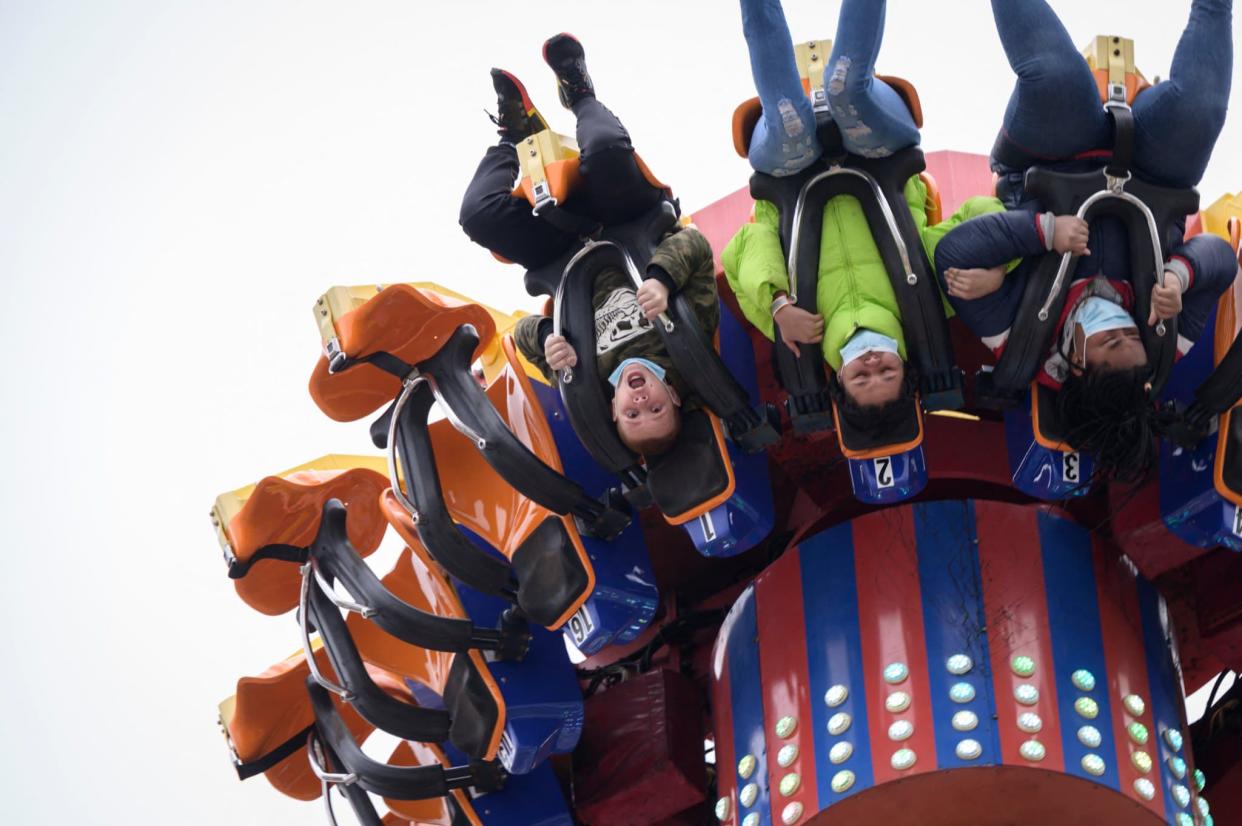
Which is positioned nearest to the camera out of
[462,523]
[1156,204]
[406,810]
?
[1156,204]

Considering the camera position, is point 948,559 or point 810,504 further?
point 810,504

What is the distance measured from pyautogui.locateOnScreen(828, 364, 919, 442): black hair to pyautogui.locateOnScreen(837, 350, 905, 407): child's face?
0.03 metres

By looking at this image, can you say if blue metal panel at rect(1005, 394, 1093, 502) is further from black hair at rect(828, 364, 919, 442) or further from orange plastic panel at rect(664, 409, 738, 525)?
orange plastic panel at rect(664, 409, 738, 525)

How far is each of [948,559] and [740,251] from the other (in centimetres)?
177

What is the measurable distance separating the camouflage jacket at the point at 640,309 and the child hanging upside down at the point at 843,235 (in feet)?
0.67

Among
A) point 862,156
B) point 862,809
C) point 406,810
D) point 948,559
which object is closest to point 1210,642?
point 948,559

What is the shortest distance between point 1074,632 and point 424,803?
148 inches

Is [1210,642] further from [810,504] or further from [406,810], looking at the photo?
[406,810]

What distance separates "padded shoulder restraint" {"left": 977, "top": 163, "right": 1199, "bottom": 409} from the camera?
9414 mm

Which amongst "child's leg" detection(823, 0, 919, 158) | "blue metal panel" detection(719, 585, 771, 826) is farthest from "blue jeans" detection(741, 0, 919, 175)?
"blue metal panel" detection(719, 585, 771, 826)

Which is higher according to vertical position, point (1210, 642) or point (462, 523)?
point (462, 523)

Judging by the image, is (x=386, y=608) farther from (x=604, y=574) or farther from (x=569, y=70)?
(x=569, y=70)

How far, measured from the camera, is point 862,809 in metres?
9.70

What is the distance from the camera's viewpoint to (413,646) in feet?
37.4
